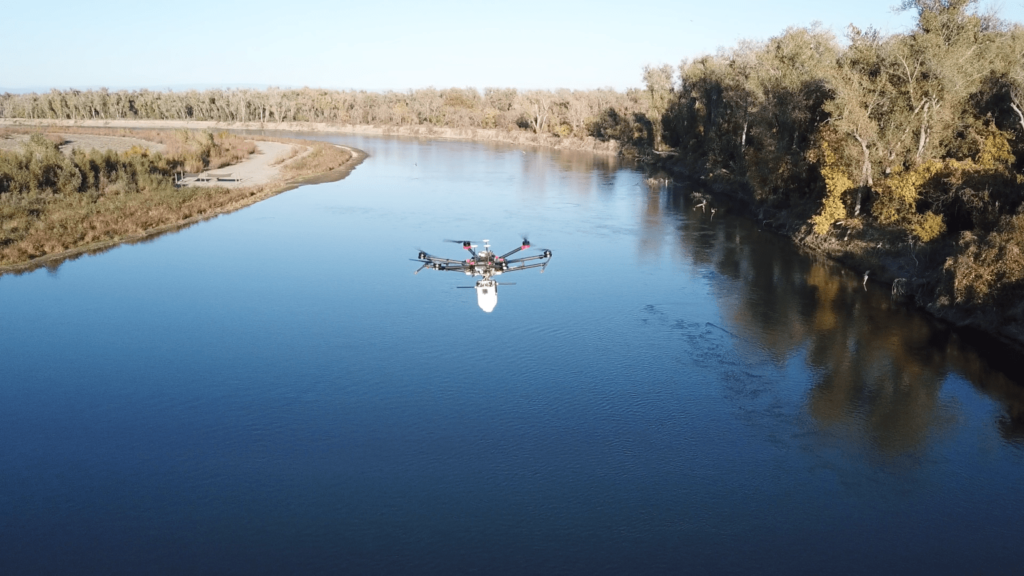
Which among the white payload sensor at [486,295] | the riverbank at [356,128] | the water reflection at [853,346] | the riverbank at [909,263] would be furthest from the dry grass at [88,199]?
the riverbank at [356,128]

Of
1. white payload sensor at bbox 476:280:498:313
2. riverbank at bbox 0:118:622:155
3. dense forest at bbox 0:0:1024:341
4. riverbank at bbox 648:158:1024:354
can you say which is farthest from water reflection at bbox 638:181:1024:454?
riverbank at bbox 0:118:622:155

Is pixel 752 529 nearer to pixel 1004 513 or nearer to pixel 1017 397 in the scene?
pixel 1004 513

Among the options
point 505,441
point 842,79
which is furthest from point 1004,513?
point 842,79

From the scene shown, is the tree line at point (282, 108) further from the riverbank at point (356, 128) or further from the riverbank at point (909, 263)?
the riverbank at point (909, 263)

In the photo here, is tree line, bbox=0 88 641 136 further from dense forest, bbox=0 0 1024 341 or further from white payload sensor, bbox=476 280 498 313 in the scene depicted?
white payload sensor, bbox=476 280 498 313

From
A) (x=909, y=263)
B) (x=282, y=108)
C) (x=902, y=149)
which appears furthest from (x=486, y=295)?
(x=282, y=108)
